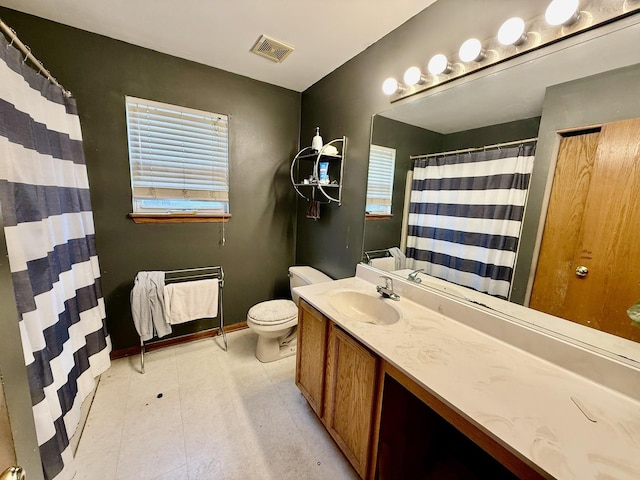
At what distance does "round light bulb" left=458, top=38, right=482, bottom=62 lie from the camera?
1.15 meters

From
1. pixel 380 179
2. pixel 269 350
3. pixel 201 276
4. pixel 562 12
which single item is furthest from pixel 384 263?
pixel 201 276

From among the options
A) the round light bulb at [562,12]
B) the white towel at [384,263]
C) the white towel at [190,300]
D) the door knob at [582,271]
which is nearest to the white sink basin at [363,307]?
the white towel at [384,263]

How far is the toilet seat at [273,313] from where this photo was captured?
6.42 ft

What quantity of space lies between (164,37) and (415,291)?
2366 mm

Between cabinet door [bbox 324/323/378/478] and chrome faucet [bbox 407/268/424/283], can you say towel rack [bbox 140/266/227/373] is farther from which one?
chrome faucet [bbox 407/268/424/283]

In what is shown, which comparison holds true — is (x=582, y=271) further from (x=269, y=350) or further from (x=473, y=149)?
(x=269, y=350)

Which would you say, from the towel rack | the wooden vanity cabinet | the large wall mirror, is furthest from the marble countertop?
the towel rack

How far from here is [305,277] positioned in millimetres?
2189

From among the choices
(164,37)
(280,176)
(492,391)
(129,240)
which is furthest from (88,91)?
(492,391)

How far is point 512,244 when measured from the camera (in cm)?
113

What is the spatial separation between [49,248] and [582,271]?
7.43 feet

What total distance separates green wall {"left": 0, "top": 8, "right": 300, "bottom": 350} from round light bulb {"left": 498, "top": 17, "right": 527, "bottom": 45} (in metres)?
1.80

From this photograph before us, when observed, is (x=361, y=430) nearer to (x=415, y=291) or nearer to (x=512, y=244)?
(x=415, y=291)

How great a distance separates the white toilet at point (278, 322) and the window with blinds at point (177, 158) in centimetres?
95
